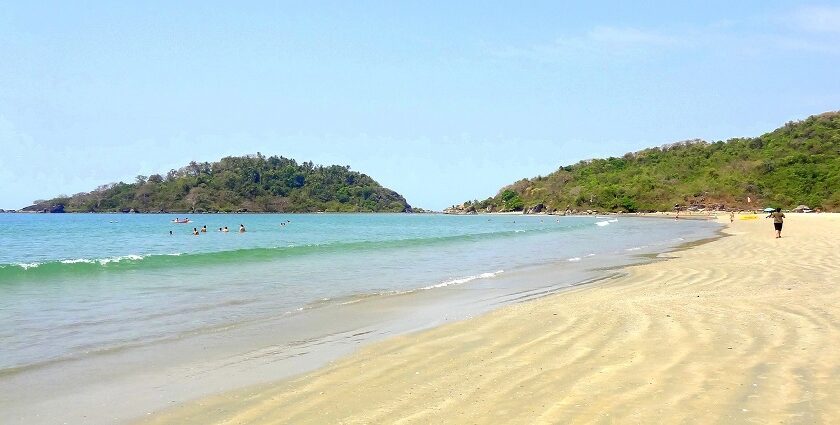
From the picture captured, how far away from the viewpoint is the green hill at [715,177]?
122 m

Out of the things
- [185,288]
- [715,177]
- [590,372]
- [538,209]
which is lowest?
[185,288]

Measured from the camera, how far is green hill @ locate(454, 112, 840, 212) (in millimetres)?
122000

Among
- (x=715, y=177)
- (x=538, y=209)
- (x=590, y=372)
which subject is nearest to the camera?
(x=590, y=372)

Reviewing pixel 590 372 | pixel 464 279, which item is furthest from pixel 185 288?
pixel 590 372

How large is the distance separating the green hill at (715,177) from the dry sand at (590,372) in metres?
119

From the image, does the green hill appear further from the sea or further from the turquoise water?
the sea

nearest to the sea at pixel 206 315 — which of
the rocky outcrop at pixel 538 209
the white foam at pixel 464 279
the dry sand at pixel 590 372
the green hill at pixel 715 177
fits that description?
the white foam at pixel 464 279

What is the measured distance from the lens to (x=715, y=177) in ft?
466

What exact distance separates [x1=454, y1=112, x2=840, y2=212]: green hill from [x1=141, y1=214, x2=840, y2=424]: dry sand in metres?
119

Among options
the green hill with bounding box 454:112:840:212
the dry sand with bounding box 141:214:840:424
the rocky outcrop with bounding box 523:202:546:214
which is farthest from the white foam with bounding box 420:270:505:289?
the rocky outcrop with bounding box 523:202:546:214

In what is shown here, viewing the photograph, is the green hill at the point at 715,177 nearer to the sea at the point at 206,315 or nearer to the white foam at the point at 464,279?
the white foam at the point at 464,279

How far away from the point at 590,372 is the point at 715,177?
14922cm

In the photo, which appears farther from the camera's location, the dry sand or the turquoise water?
the turquoise water

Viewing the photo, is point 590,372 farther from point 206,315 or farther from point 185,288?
point 185,288
